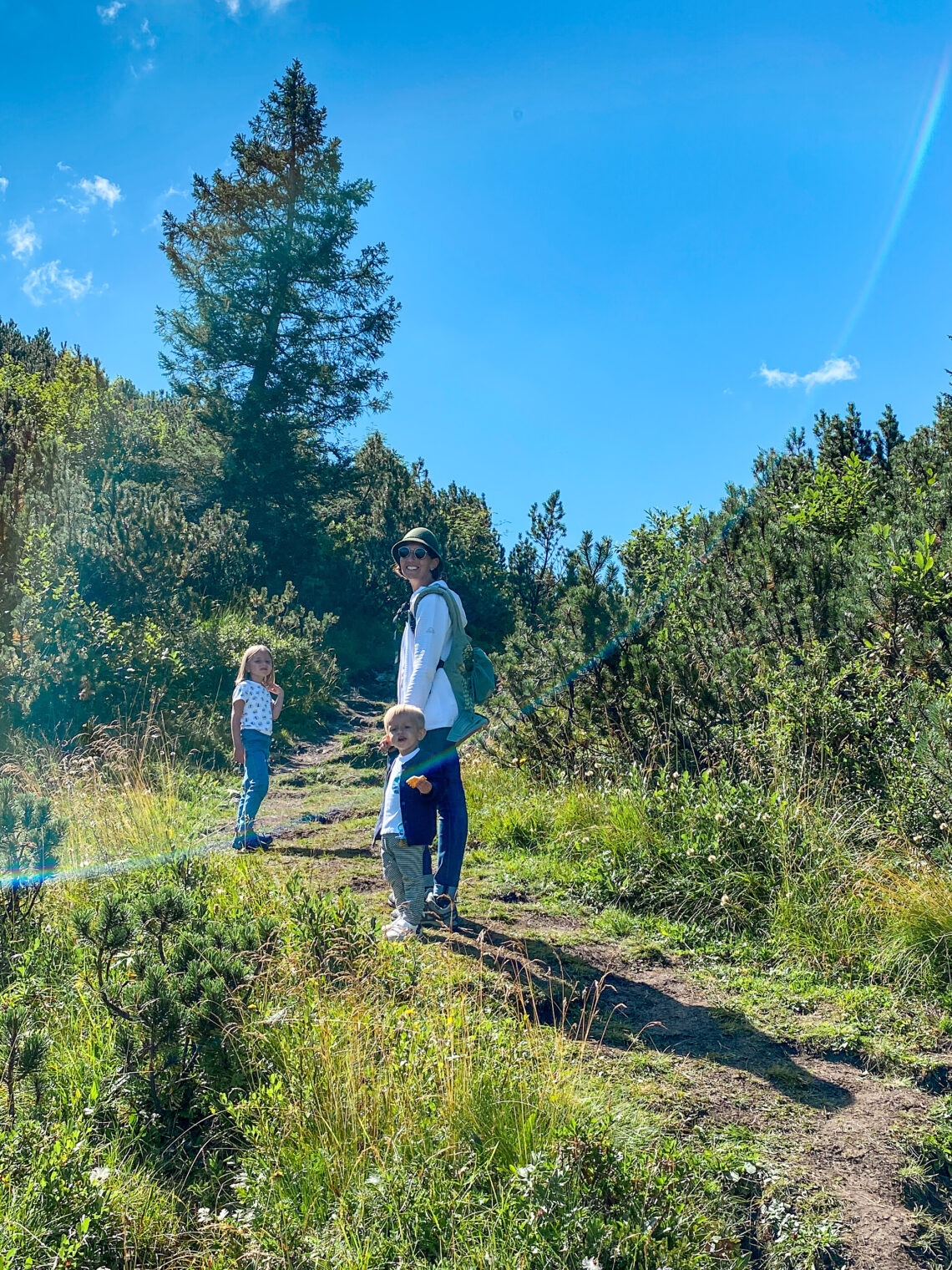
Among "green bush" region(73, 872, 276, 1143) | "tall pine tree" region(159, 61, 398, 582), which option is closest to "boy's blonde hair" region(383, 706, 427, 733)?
"green bush" region(73, 872, 276, 1143)

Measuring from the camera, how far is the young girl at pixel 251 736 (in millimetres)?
6684

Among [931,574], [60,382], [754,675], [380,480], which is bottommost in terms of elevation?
[754,675]

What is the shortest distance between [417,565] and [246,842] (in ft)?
9.97

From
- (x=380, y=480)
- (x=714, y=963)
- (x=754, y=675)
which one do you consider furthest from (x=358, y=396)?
(x=714, y=963)

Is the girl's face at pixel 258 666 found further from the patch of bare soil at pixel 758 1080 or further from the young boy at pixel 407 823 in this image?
the patch of bare soil at pixel 758 1080

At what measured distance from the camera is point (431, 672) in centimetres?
451

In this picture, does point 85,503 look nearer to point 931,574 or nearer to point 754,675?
point 754,675

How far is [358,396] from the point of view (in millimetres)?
24172

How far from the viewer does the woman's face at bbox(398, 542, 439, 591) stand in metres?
4.69

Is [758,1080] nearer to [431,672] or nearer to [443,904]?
[443,904]

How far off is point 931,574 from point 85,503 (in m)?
12.4

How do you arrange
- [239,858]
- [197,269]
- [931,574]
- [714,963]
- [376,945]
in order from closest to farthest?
[376,945] < [714,963] < [931,574] < [239,858] < [197,269]

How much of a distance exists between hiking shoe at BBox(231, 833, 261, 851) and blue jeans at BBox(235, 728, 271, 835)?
40 millimetres

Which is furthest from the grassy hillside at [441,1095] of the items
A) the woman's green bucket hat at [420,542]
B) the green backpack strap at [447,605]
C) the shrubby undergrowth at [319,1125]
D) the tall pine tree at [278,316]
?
the tall pine tree at [278,316]
